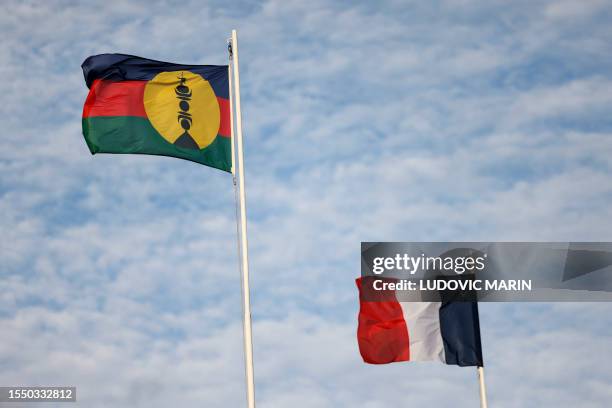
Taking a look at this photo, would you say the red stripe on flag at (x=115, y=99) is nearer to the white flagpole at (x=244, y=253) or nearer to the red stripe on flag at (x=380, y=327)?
the white flagpole at (x=244, y=253)

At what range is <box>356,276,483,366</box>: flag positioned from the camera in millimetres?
30734

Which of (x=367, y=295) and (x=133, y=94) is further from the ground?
(x=133, y=94)

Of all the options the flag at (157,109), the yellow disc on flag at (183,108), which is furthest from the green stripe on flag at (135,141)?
the yellow disc on flag at (183,108)

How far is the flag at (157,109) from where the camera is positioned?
25391mm

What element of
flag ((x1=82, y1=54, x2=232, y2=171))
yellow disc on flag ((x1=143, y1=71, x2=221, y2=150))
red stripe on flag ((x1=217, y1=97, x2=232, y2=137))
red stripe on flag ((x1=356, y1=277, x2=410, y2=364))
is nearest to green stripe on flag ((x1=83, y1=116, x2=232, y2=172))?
flag ((x1=82, y1=54, x2=232, y2=171))

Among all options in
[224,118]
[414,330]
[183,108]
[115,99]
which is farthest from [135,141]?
[414,330]

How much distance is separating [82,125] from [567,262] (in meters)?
16.3

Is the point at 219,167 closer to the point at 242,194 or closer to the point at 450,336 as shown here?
the point at 242,194

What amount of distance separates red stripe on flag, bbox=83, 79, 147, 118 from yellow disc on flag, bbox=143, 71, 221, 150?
21 cm

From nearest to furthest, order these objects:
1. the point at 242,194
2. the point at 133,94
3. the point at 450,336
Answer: the point at 242,194
the point at 133,94
the point at 450,336

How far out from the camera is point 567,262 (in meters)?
32.0

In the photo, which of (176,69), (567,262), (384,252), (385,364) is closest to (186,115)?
(176,69)

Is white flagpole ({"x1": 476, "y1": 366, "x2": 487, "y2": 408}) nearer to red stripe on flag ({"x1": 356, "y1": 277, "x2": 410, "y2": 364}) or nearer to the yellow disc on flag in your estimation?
red stripe on flag ({"x1": 356, "y1": 277, "x2": 410, "y2": 364})

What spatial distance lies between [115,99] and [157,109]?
1189 mm
